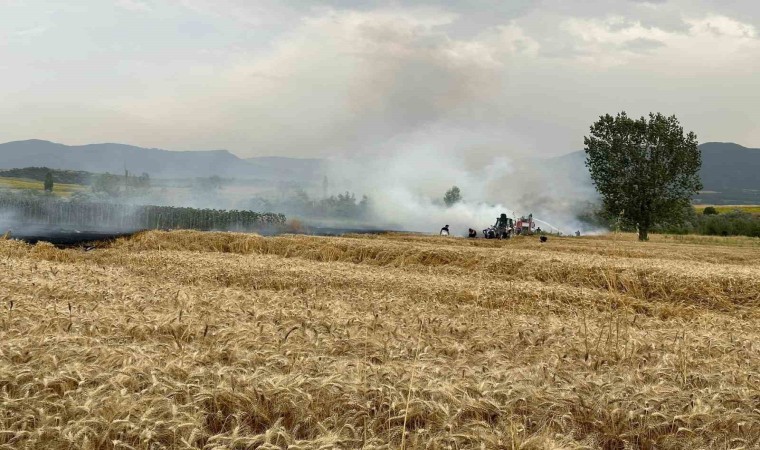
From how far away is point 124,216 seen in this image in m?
135

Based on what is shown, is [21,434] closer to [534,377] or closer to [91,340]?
[91,340]

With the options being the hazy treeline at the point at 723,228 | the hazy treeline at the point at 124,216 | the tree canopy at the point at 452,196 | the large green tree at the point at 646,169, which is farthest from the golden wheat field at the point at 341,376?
the tree canopy at the point at 452,196

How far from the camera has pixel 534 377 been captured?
582cm

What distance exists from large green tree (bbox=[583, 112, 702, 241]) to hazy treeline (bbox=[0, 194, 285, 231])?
6958cm

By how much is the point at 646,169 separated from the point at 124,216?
113391mm

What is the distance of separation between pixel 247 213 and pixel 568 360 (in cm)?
12051

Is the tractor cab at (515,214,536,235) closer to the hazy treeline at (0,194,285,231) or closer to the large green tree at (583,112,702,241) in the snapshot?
the large green tree at (583,112,702,241)

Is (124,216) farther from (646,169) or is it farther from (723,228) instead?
(723,228)

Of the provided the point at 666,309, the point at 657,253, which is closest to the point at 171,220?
the point at 657,253

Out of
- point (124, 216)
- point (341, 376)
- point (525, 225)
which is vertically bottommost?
point (341, 376)

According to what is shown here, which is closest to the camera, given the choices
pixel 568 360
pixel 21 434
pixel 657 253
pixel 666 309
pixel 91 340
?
pixel 21 434

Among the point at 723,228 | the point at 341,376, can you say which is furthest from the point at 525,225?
the point at 341,376

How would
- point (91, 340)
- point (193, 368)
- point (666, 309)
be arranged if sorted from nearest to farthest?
point (193, 368) → point (91, 340) → point (666, 309)

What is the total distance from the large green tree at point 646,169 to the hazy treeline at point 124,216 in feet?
228
